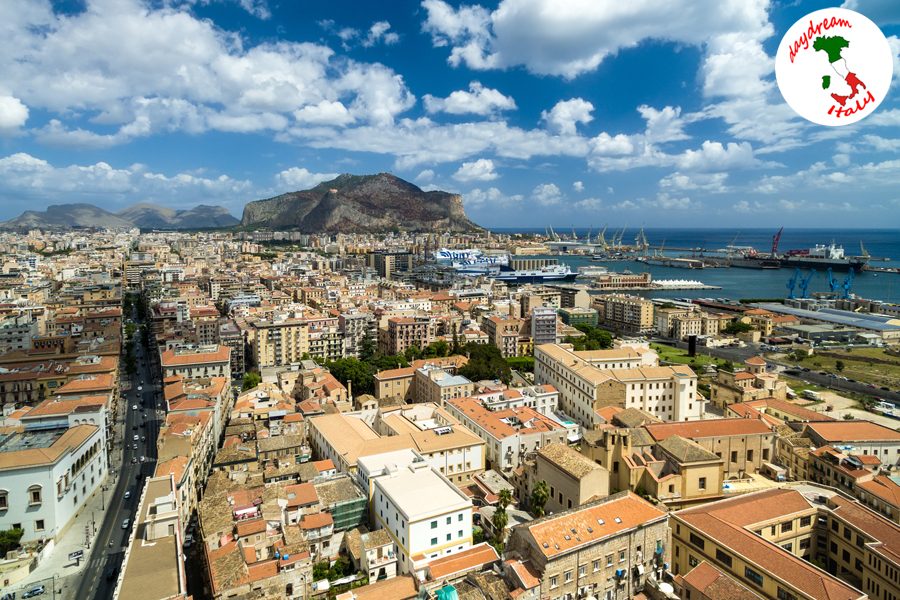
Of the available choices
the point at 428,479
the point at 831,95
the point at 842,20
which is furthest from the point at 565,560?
the point at 842,20

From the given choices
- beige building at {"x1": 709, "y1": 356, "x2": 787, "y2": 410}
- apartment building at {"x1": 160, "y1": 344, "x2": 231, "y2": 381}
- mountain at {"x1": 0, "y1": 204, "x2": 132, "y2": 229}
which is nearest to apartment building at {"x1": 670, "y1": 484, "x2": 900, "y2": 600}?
beige building at {"x1": 709, "y1": 356, "x2": 787, "y2": 410}

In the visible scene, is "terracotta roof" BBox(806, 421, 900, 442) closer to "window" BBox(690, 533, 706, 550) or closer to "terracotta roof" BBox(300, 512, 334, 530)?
"window" BBox(690, 533, 706, 550)

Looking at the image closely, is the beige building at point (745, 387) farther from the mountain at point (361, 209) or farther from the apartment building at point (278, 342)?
the mountain at point (361, 209)

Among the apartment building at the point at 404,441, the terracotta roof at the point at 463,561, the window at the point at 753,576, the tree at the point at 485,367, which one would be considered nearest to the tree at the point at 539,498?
the terracotta roof at the point at 463,561

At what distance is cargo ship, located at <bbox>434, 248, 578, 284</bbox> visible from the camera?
6856 centimetres

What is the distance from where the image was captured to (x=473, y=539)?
12.3 m

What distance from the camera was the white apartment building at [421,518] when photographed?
10.9m

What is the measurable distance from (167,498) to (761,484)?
1395 centimetres

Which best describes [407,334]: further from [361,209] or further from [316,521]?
[361,209]

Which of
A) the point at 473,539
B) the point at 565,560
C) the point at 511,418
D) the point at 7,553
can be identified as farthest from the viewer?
the point at 511,418

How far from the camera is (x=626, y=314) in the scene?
40.0m

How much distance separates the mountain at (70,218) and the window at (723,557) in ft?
572

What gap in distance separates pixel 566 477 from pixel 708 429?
16.8 feet

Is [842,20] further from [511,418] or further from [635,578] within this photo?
[511,418]
